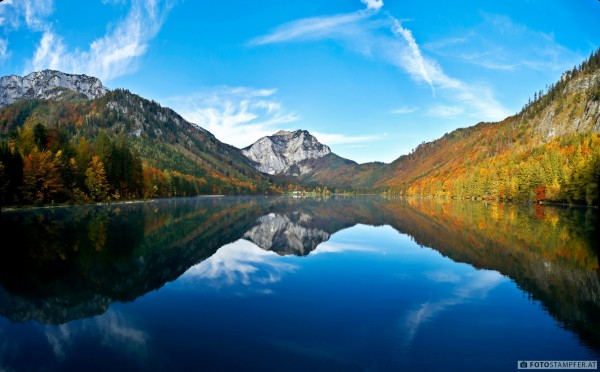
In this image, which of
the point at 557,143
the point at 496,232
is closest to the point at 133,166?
the point at 496,232

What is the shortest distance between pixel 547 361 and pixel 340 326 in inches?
280

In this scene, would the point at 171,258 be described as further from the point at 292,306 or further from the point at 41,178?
the point at 41,178

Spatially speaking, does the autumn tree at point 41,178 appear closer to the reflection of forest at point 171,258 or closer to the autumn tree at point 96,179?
the autumn tree at point 96,179

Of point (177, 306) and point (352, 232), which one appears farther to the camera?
point (352, 232)

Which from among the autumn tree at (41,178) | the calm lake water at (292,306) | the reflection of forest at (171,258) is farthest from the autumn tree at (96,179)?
the calm lake water at (292,306)

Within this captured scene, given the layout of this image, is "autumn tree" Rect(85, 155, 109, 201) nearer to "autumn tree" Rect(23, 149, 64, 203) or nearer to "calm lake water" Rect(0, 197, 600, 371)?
"autumn tree" Rect(23, 149, 64, 203)

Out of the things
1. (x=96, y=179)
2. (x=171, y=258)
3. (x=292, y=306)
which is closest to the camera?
(x=292, y=306)

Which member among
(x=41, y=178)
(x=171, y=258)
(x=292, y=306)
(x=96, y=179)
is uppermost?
(x=96, y=179)

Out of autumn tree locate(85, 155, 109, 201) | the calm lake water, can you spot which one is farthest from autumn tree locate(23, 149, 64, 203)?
the calm lake water

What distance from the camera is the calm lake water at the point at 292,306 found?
1199cm

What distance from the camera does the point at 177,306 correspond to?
17.3 meters

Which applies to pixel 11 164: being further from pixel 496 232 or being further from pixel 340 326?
pixel 496 232

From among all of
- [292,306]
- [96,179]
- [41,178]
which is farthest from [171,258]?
[96,179]

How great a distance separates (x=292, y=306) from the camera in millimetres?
17734
